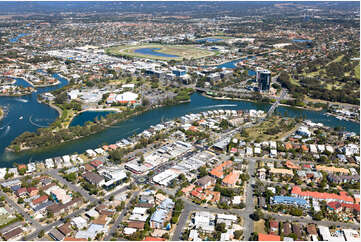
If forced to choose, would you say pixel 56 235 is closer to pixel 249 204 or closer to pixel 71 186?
pixel 71 186

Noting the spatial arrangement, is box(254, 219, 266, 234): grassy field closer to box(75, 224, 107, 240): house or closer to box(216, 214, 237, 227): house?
box(216, 214, 237, 227): house

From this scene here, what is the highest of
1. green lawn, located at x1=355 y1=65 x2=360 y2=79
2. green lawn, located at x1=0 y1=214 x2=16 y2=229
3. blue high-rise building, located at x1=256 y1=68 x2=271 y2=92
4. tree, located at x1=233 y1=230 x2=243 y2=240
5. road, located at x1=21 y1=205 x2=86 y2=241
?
blue high-rise building, located at x1=256 y1=68 x2=271 y2=92

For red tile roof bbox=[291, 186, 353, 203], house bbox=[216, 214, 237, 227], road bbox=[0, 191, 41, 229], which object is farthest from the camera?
red tile roof bbox=[291, 186, 353, 203]

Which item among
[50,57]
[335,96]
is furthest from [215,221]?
[50,57]

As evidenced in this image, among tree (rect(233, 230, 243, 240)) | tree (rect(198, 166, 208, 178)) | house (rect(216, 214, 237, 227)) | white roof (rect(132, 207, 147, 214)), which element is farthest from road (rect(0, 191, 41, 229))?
tree (rect(233, 230, 243, 240))

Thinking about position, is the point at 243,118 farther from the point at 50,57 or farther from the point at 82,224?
the point at 50,57

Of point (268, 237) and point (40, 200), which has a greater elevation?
point (40, 200)

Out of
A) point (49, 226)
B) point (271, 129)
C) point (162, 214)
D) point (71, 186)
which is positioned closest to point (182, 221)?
point (162, 214)
